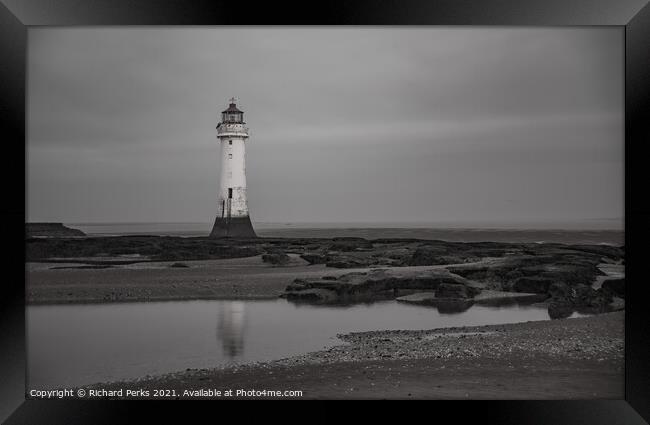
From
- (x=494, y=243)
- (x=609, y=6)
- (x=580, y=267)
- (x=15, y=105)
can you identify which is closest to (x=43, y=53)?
(x=15, y=105)

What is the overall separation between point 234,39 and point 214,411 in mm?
2710

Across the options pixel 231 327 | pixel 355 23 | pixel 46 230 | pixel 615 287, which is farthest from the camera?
pixel 231 327

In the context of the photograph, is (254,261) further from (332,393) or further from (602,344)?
(602,344)

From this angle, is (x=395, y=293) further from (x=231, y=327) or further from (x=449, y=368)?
(x=231, y=327)

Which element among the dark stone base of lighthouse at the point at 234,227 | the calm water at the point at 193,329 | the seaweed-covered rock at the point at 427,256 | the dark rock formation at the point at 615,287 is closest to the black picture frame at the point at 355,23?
the dark rock formation at the point at 615,287

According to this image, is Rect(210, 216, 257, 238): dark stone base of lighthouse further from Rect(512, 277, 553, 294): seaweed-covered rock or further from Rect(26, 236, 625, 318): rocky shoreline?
Rect(512, 277, 553, 294): seaweed-covered rock

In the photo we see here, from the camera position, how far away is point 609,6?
13.4 ft

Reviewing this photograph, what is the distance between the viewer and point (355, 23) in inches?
162

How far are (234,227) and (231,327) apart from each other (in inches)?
30.6

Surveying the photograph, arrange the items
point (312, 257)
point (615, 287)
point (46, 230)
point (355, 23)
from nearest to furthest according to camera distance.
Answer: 1. point (355, 23)
2. point (615, 287)
3. point (46, 230)
4. point (312, 257)

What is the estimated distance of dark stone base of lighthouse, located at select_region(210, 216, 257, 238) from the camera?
4762mm

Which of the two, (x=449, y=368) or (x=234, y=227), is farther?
(x=234, y=227)

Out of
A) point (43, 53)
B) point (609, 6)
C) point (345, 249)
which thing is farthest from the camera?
point (345, 249)

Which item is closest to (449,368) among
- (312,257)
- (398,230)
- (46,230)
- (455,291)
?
(455,291)
